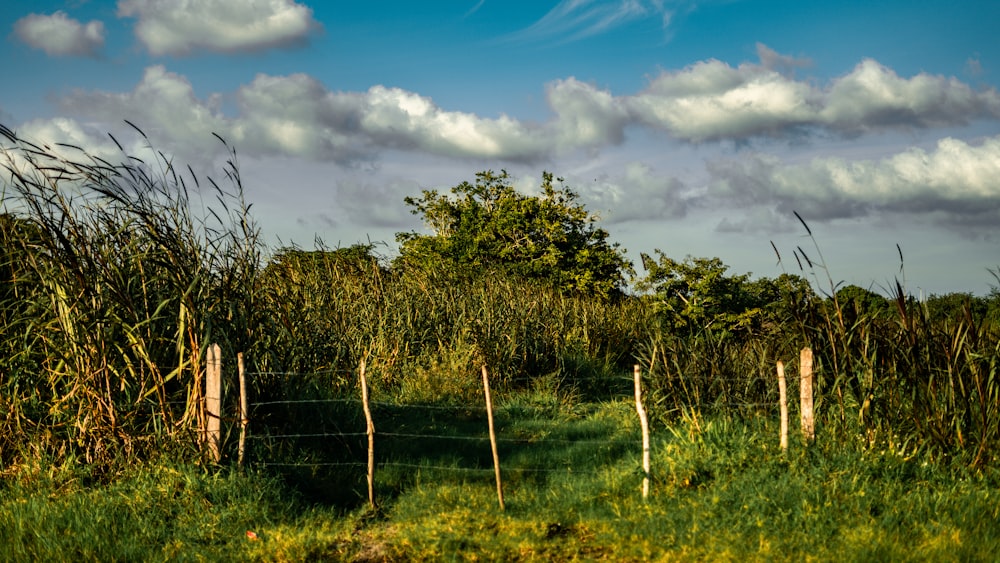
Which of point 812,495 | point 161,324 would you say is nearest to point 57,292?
point 161,324

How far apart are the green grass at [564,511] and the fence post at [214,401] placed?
0.23 metres

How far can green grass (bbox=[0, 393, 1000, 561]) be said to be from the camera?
6160mm

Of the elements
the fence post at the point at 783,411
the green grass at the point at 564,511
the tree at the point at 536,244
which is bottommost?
the green grass at the point at 564,511

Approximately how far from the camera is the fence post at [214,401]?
282 inches

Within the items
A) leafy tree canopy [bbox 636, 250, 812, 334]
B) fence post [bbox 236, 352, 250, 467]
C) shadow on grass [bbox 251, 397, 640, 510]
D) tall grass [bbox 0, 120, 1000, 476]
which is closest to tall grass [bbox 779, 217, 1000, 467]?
tall grass [bbox 0, 120, 1000, 476]

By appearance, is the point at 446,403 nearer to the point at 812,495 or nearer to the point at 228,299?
the point at 228,299

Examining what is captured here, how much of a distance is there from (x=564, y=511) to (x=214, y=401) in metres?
3.37

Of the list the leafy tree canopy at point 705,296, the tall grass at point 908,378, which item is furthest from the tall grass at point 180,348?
the leafy tree canopy at point 705,296

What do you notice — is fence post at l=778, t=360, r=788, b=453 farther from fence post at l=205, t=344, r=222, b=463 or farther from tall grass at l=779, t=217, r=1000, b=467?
fence post at l=205, t=344, r=222, b=463

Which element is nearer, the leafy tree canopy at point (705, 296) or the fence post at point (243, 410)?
the fence post at point (243, 410)

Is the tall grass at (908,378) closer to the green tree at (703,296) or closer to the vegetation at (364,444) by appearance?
the vegetation at (364,444)

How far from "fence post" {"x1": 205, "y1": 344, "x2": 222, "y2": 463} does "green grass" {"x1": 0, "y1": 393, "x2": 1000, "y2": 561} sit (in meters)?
0.23

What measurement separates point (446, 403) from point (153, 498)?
5.32 metres

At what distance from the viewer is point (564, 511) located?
701 cm
